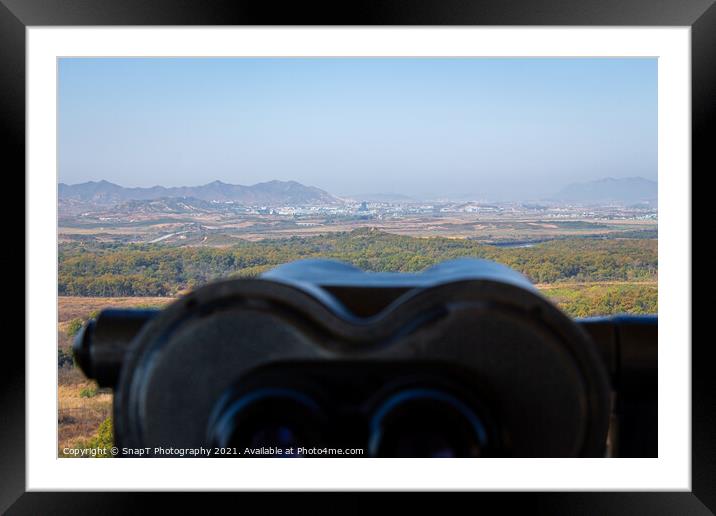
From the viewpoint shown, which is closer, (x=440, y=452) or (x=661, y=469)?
(x=440, y=452)

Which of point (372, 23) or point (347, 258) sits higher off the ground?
point (372, 23)

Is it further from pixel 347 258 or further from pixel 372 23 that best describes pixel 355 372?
pixel 347 258

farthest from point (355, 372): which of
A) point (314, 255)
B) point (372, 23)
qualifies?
point (314, 255)

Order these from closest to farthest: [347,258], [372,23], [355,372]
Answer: [355,372]
[372,23]
[347,258]

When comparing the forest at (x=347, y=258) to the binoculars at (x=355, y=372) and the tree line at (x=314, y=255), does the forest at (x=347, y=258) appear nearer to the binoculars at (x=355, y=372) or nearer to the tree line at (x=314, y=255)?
the tree line at (x=314, y=255)

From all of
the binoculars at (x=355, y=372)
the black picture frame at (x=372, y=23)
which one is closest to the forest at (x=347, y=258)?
the black picture frame at (x=372, y=23)

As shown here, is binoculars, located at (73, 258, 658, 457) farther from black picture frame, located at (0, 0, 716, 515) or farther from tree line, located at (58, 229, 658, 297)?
tree line, located at (58, 229, 658, 297)

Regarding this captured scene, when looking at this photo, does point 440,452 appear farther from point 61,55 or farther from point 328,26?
point 61,55

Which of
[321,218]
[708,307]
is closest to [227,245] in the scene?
[321,218]
